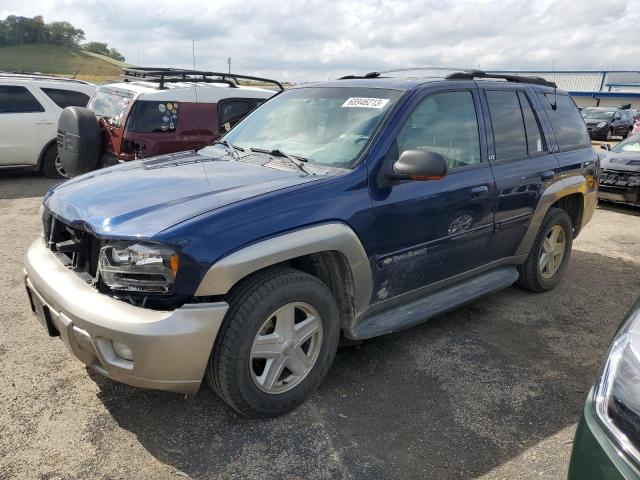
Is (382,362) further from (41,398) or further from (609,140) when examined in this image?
(609,140)

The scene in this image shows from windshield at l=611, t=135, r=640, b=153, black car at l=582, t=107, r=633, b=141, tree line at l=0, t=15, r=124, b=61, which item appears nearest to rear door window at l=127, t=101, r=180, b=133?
windshield at l=611, t=135, r=640, b=153

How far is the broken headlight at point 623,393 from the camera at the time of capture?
4.74 ft

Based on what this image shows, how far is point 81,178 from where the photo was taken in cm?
334

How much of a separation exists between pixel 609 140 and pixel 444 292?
24.1 m

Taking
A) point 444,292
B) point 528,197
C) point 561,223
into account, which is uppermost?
point 528,197

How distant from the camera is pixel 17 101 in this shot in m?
9.26

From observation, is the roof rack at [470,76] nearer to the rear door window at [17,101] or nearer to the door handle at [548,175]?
the door handle at [548,175]

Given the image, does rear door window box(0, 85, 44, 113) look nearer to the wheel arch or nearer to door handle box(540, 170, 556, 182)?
the wheel arch

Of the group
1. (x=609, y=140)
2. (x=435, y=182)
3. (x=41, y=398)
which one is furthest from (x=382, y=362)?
(x=609, y=140)

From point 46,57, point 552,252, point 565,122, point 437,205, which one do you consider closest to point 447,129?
point 437,205

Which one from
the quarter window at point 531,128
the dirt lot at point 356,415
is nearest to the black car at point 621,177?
Result: the quarter window at point 531,128

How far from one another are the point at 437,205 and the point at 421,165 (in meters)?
0.50

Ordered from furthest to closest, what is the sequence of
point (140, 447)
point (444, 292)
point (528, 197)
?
point (528, 197) < point (444, 292) < point (140, 447)

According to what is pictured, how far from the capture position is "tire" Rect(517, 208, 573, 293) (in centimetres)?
455
